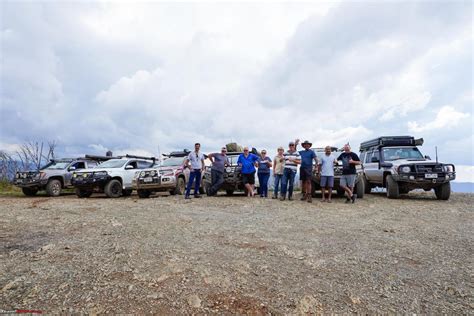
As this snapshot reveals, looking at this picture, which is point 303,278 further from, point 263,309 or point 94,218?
point 94,218

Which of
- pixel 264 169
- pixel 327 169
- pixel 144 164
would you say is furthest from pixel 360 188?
pixel 144 164

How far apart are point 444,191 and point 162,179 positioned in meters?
9.13

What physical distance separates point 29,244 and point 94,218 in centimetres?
181

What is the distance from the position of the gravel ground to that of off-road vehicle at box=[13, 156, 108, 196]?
6840 mm

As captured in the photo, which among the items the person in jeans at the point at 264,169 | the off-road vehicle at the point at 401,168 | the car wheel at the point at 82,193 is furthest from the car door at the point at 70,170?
the off-road vehicle at the point at 401,168

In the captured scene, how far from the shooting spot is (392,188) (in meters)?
9.52

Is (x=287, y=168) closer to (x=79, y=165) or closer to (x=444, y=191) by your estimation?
(x=444, y=191)

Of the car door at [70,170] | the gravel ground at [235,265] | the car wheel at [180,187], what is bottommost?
the gravel ground at [235,265]

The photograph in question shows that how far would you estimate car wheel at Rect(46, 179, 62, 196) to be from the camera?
11883mm

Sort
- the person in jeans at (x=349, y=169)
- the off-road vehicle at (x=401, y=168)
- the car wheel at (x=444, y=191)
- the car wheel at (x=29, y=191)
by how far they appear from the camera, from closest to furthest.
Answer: the person in jeans at (x=349, y=169) < the off-road vehicle at (x=401, y=168) < the car wheel at (x=444, y=191) < the car wheel at (x=29, y=191)

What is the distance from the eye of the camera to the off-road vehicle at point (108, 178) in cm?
1051

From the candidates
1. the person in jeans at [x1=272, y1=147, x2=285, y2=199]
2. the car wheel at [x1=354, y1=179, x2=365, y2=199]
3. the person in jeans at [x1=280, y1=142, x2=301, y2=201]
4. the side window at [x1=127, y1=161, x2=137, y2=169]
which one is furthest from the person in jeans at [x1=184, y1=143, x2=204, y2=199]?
the car wheel at [x1=354, y1=179, x2=365, y2=199]

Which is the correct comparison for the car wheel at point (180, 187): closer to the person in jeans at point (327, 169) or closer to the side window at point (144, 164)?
the side window at point (144, 164)

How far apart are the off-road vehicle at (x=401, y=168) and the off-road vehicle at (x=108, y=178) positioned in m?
8.87
